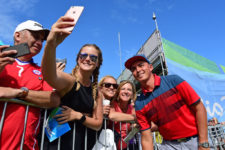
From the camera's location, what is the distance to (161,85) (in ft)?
7.53

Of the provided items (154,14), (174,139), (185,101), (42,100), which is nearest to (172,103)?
(185,101)

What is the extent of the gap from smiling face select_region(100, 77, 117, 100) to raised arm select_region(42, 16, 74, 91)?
1.64m

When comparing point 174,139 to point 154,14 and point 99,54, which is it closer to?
point 99,54

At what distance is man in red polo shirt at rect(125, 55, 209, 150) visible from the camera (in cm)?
196

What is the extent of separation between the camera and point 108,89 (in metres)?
3.08

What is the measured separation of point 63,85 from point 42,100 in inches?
10.0

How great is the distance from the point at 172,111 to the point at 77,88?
1.21 m

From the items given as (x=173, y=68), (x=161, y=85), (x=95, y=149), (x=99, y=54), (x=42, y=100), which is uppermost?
(x=173, y=68)

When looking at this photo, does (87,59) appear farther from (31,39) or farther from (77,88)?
(31,39)

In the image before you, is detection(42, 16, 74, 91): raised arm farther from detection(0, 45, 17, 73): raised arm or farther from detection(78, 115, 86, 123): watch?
detection(78, 115, 86, 123): watch

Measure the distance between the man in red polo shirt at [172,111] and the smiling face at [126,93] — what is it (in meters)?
0.67

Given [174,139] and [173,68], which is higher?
[173,68]

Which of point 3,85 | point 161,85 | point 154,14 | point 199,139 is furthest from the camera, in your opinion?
point 154,14

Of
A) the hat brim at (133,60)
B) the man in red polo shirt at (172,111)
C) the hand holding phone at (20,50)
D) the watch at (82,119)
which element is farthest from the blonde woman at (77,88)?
the man in red polo shirt at (172,111)
